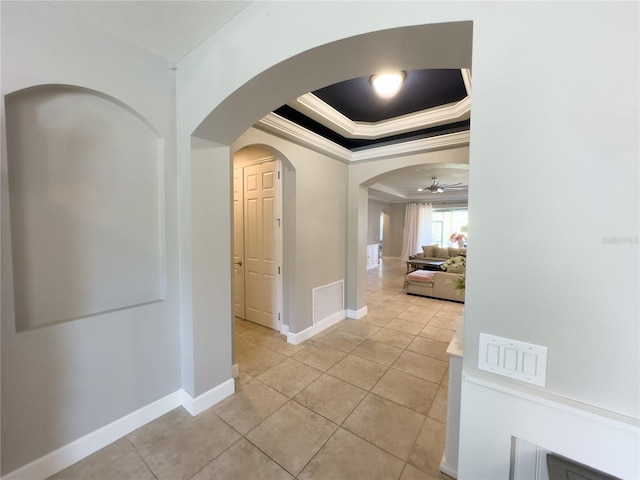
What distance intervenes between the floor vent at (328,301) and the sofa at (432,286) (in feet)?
7.25

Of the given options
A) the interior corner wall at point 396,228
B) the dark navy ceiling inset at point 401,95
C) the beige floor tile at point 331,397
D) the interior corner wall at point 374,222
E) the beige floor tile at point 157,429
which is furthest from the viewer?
the interior corner wall at point 396,228

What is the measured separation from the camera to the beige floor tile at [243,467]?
1466 millimetres

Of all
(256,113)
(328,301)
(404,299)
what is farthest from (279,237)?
(404,299)

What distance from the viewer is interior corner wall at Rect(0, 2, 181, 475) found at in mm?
1317

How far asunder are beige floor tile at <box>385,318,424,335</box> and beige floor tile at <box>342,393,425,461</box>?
1.60 m

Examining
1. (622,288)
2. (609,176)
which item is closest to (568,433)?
(622,288)

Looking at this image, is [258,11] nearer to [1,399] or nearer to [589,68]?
[589,68]

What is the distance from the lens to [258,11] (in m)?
1.36

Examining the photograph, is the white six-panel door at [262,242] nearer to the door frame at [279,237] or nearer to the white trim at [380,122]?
the door frame at [279,237]

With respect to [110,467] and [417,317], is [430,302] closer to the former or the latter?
[417,317]

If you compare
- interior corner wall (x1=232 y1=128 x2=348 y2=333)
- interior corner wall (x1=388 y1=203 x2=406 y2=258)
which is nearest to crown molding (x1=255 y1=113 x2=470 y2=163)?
interior corner wall (x1=232 y1=128 x2=348 y2=333)

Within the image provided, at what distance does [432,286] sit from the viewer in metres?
5.18

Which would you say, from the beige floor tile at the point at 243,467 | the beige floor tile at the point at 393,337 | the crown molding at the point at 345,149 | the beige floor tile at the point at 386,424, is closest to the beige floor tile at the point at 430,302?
the beige floor tile at the point at 393,337

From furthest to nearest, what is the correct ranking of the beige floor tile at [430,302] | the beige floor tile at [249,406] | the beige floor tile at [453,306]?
the beige floor tile at [430,302] < the beige floor tile at [453,306] < the beige floor tile at [249,406]
